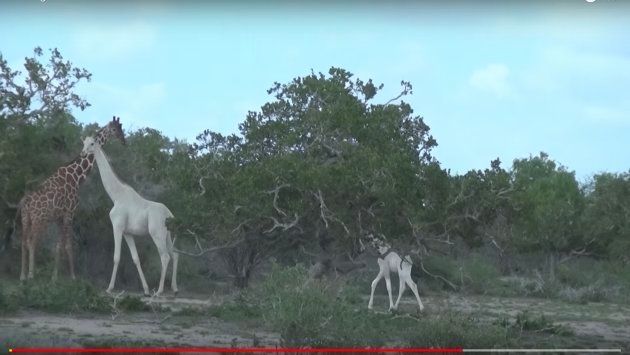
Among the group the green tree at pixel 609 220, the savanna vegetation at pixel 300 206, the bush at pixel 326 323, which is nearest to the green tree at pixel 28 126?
the savanna vegetation at pixel 300 206

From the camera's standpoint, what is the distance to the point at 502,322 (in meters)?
18.6

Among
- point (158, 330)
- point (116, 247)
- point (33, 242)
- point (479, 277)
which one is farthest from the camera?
point (479, 277)

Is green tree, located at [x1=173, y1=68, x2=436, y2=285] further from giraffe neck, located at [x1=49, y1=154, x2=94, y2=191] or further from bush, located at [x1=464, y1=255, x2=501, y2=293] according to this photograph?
bush, located at [x1=464, y1=255, x2=501, y2=293]

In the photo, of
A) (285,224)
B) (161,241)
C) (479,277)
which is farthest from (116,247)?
(479,277)

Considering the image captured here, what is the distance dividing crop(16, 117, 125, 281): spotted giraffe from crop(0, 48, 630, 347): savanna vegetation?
74 centimetres

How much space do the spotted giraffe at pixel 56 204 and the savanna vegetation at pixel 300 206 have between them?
741 millimetres

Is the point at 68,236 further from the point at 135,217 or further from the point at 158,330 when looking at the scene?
the point at 158,330

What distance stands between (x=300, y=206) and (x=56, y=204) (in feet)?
26.4

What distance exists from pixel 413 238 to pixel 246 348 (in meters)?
7.17

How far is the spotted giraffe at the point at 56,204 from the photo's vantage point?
79.7 feet

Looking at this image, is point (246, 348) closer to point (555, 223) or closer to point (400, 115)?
point (400, 115)

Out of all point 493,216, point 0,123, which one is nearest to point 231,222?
point 493,216

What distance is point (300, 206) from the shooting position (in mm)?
19953

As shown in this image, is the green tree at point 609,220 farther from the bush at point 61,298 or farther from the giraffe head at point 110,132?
the bush at point 61,298
